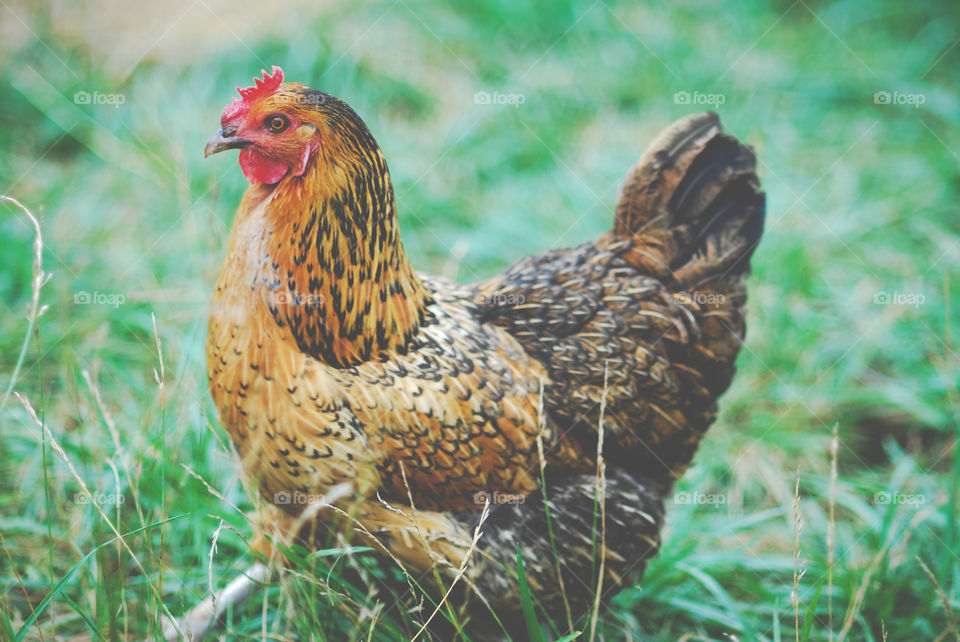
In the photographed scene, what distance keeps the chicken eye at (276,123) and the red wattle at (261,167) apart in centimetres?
8

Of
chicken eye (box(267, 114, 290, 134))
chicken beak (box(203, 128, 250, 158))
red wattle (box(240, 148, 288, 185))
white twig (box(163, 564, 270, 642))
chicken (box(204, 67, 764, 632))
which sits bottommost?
white twig (box(163, 564, 270, 642))

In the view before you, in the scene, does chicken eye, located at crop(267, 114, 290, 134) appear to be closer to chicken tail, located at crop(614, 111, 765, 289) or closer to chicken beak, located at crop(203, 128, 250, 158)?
chicken beak, located at crop(203, 128, 250, 158)

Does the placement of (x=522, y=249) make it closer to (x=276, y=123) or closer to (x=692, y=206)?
(x=692, y=206)

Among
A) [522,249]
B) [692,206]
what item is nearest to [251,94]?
[692,206]

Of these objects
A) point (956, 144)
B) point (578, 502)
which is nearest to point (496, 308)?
point (578, 502)

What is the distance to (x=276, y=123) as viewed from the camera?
174 centimetres

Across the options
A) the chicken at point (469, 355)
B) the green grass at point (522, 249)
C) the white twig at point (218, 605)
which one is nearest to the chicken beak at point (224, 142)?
the chicken at point (469, 355)

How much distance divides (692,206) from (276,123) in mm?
1461

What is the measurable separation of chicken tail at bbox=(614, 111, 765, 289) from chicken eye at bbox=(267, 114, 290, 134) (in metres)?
1.23

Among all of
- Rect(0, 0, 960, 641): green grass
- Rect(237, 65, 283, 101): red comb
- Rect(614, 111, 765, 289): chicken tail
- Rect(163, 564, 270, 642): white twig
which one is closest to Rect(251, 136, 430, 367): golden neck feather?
Rect(237, 65, 283, 101): red comb

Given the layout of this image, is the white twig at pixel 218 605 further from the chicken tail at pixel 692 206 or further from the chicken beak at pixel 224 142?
the chicken tail at pixel 692 206

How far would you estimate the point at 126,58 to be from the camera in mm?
4684

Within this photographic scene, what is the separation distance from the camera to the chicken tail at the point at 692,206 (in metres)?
2.35

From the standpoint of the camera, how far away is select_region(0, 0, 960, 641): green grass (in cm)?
245
